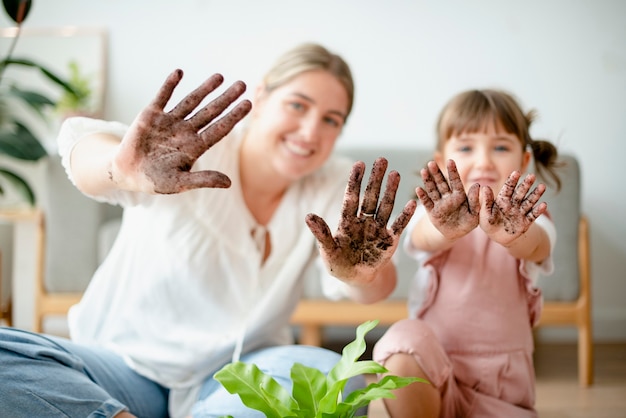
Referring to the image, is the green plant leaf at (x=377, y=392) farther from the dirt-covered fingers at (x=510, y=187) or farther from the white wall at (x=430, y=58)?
the white wall at (x=430, y=58)

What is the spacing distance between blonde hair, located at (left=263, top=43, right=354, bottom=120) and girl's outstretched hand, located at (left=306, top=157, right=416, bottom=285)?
1.74 feet

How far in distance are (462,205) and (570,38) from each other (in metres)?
2.29

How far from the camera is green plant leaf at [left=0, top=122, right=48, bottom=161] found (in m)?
2.49

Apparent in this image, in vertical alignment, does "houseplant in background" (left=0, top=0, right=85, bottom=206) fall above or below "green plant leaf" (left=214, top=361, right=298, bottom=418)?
above

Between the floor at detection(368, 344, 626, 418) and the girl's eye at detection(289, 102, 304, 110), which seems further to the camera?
the floor at detection(368, 344, 626, 418)

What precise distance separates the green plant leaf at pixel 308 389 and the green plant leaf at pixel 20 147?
1.86m

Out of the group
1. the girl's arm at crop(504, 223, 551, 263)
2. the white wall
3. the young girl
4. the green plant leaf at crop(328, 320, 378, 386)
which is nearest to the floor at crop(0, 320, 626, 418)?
the white wall

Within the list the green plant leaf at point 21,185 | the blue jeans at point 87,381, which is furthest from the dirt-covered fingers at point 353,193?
the green plant leaf at point 21,185

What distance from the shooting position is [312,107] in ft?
4.68

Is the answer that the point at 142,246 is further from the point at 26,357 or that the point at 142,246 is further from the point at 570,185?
the point at 570,185

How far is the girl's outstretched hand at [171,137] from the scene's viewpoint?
96 cm

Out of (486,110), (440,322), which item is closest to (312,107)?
(486,110)

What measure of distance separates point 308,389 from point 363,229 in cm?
22

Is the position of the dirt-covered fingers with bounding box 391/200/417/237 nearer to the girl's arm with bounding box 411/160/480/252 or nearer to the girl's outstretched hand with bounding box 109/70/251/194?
the girl's arm with bounding box 411/160/480/252
